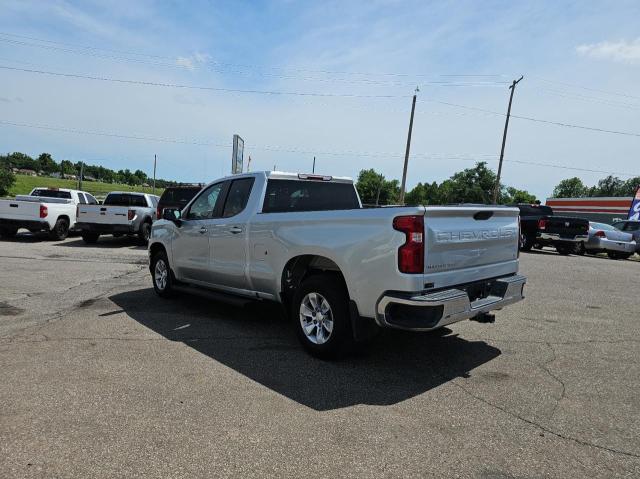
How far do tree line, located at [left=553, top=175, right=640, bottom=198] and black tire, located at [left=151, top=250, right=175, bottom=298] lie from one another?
369 ft

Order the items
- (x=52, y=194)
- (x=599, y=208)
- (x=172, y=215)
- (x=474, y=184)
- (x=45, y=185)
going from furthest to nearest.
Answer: (x=474, y=184), (x=45, y=185), (x=599, y=208), (x=52, y=194), (x=172, y=215)

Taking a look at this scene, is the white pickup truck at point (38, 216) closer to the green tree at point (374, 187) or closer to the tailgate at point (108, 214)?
the tailgate at point (108, 214)

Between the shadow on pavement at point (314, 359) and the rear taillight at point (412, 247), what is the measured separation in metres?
1.06

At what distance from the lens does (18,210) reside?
1521 centimetres

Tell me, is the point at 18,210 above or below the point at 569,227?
below

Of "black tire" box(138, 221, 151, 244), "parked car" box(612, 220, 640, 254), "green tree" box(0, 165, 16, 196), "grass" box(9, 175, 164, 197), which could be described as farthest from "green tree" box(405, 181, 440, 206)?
"black tire" box(138, 221, 151, 244)

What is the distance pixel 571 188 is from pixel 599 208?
108644mm

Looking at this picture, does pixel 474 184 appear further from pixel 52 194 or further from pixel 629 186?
pixel 52 194

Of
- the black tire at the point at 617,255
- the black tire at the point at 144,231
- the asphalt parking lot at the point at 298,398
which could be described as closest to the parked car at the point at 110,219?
the black tire at the point at 144,231

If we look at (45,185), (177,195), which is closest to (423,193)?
(45,185)

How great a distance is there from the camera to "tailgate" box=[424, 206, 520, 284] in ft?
13.3

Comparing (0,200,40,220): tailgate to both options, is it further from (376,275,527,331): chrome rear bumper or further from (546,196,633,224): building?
(546,196,633,224): building

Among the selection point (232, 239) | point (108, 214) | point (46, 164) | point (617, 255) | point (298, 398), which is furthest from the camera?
point (46, 164)

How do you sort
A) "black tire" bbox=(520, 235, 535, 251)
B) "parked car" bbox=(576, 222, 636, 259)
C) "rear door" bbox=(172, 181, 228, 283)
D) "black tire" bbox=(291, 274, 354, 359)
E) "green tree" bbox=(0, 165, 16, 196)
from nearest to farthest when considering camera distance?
"black tire" bbox=(291, 274, 354, 359), "rear door" bbox=(172, 181, 228, 283), "parked car" bbox=(576, 222, 636, 259), "black tire" bbox=(520, 235, 535, 251), "green tree" bbox=(0, 165, 16, 196)
